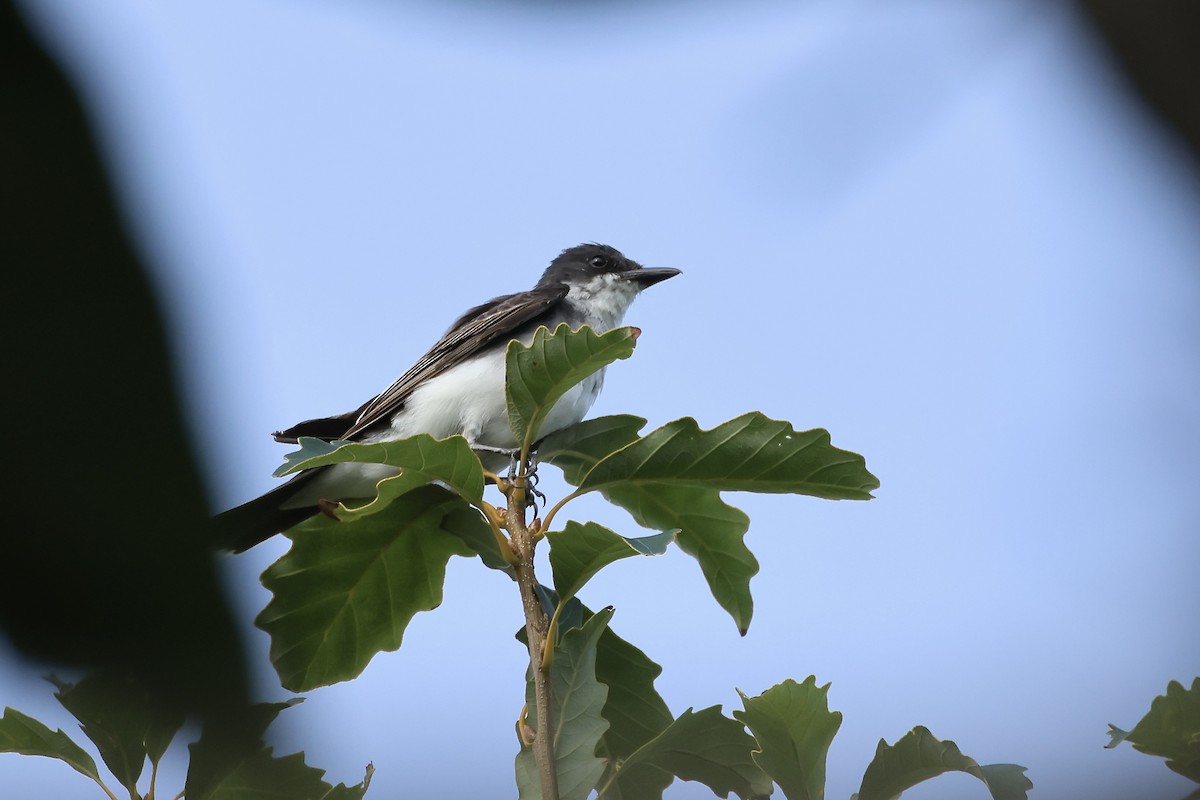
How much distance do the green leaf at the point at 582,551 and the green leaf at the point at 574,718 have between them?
0.13 m

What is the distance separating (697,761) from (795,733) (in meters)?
0.20

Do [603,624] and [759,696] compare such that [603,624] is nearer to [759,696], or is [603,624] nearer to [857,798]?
[759,696]

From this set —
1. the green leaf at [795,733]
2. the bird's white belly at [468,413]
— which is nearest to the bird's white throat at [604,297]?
the bird's white belly at [468,413]

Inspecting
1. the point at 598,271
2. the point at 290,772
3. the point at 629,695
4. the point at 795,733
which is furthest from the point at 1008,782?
the point at 598,271

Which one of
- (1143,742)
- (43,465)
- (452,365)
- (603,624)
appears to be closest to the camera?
(43,465)

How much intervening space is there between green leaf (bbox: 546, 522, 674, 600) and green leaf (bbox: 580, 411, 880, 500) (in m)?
0.18

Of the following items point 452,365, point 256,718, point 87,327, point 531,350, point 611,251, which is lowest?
point 256,718

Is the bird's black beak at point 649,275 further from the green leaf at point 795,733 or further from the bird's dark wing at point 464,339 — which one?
the green leaf at point 795,733

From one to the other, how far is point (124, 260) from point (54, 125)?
49 mm

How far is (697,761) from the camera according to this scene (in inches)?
94.3

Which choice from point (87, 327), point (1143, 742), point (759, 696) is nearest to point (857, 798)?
point (759, 696)

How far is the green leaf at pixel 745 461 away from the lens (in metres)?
2.46

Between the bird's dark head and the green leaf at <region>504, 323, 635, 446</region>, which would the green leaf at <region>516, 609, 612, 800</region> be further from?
the bird's dark head

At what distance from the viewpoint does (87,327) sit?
0.39m
